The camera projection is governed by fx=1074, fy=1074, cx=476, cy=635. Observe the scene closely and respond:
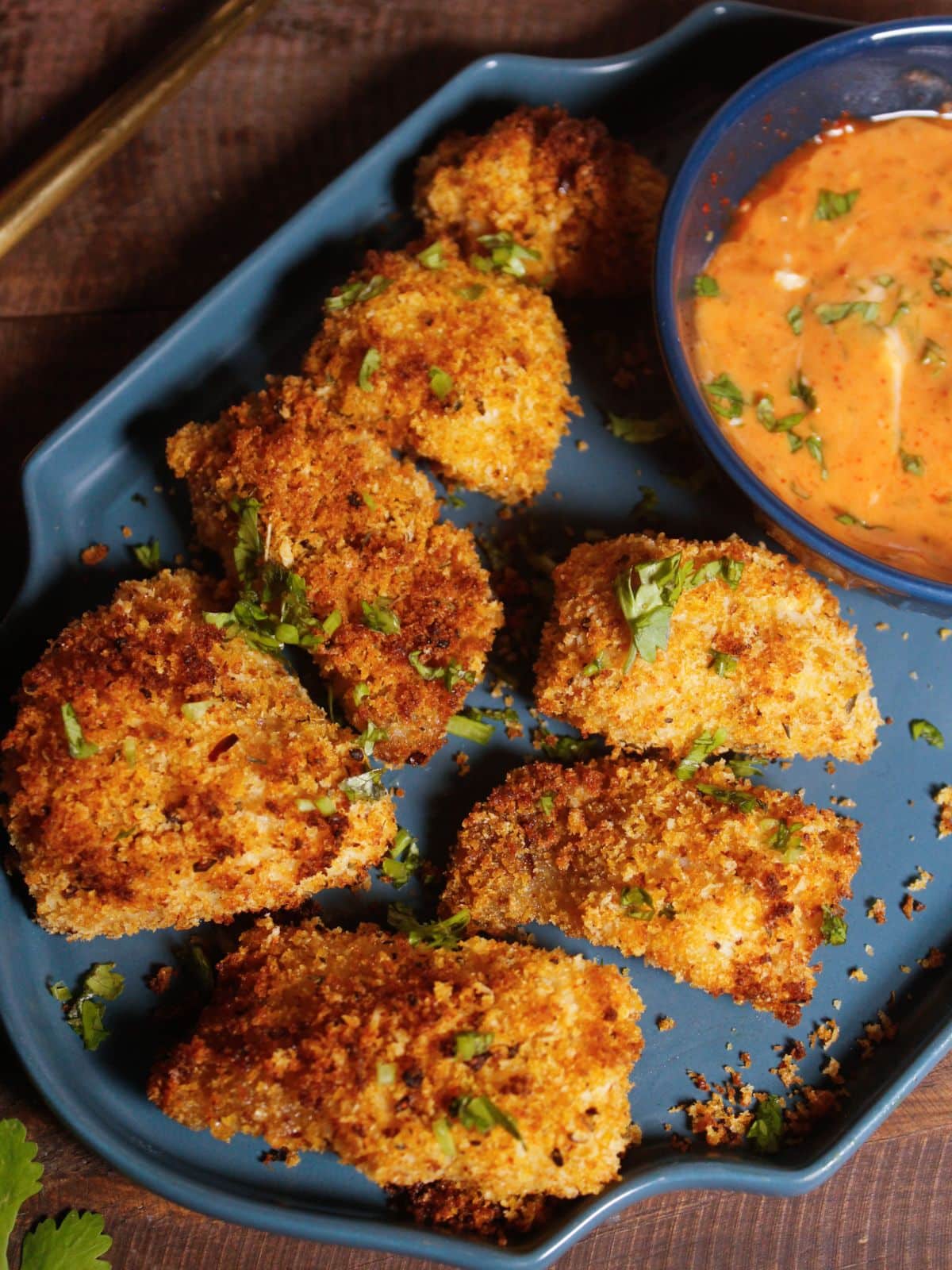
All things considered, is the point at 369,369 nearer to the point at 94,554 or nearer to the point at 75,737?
the point at 94,554

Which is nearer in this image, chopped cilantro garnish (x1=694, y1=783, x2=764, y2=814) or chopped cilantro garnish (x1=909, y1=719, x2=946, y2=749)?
chopped cilantro garnish (x1=694, y1=783, x2=764, y2=814)

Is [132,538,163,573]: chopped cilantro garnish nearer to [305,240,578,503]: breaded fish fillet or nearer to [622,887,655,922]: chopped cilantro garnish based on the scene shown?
[305,240,578,503]: breaded fish fillet

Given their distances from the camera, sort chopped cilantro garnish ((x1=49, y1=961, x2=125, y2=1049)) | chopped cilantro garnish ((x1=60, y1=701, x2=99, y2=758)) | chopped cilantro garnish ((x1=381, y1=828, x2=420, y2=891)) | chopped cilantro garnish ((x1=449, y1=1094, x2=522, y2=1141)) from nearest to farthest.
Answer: chopped cilantro garnish ((x1=449, y1=1094, x2=522, y2=1141)) < chopped cilantro garnish ((x1=60, y1=701, x2=99, y2=758)) < chopped cilantro garnish ((x1=49, y1=961, x2=125, y2=1049)) < chopped cilantro garnish ((x1=381, y1=828, x2=420, y2=891))

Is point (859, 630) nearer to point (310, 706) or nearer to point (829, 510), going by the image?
point (829, 510)

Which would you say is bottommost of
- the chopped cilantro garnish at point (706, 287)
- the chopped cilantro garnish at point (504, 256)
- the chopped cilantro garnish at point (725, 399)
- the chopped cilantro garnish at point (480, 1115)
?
the chopped cilantro garnish at point (480, 1115)

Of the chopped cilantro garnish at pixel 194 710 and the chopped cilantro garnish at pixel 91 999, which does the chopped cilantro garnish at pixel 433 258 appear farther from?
the chopped cilantro garnish at pixel 91 999

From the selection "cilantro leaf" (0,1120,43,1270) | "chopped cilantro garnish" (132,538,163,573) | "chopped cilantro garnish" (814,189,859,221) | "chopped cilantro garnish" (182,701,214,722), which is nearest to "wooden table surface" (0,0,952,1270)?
"cilantro leaf" (0,1120,43,1270)

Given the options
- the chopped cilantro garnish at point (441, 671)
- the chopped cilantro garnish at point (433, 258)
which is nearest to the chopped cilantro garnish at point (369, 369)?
the chopped cilantro garnish at point (433, 258)
